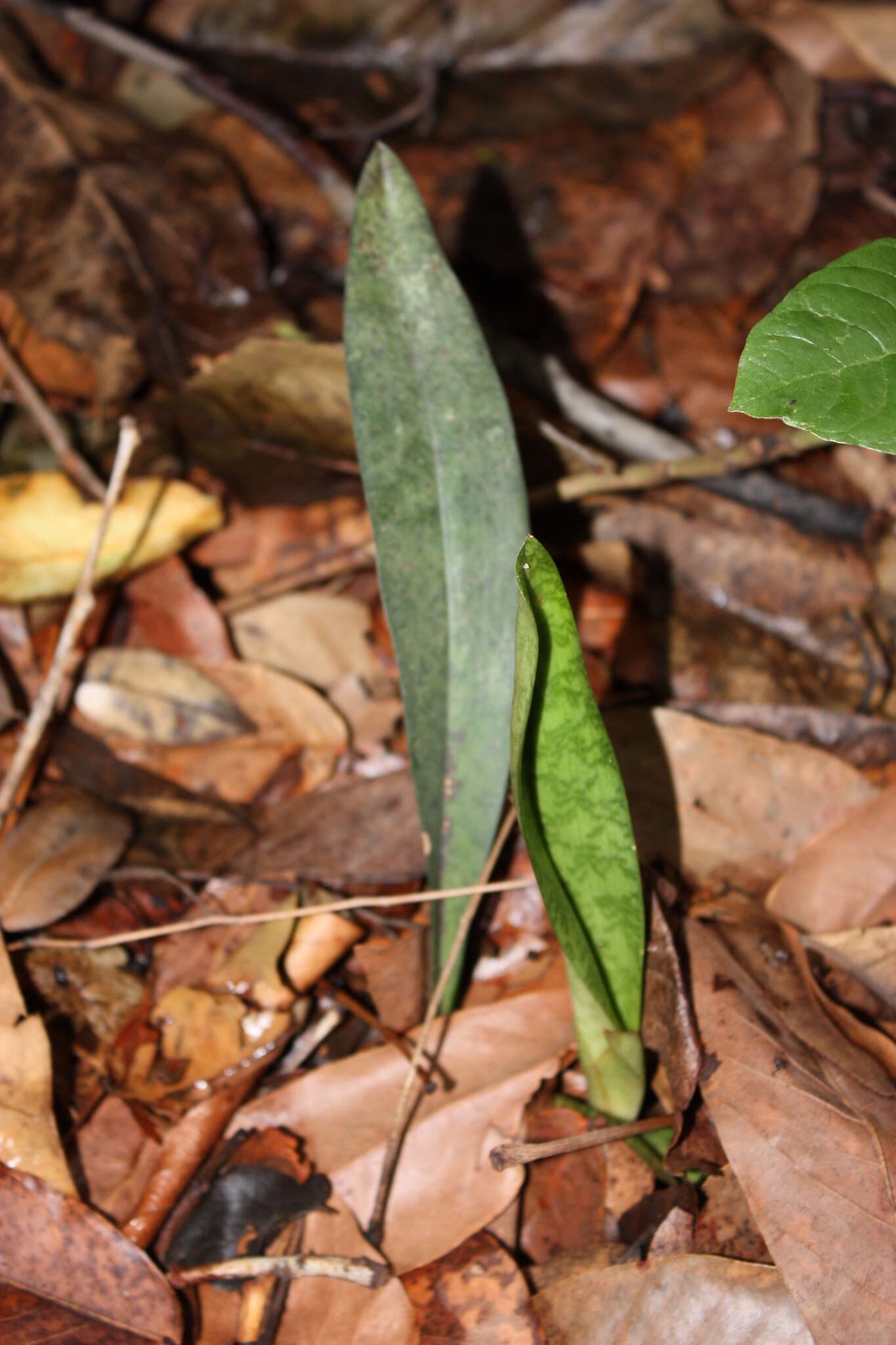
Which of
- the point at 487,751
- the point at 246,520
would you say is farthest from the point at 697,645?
the point at 246,520

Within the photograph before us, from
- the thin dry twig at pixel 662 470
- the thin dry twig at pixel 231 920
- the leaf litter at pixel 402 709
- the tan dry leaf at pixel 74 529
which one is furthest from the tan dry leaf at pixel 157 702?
the thin dry twig at pixel 662 470

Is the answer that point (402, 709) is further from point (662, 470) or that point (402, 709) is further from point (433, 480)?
point (662, 470)

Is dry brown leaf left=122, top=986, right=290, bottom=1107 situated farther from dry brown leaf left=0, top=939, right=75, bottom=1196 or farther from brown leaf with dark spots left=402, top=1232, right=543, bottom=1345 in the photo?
brown leaf with dark spots left=402, top=1232, right=543, bottom=1345

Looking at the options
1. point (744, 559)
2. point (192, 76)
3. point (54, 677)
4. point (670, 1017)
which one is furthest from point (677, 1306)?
point (192, 76)

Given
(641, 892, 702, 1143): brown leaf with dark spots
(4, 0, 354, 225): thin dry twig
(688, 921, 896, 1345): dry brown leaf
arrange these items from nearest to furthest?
(688, 921, 896, 1345): dry brown leaf < (641, 892, 702, 1143): brown leaf with dark spots < (4, 0, 354, 225): thin dry twig

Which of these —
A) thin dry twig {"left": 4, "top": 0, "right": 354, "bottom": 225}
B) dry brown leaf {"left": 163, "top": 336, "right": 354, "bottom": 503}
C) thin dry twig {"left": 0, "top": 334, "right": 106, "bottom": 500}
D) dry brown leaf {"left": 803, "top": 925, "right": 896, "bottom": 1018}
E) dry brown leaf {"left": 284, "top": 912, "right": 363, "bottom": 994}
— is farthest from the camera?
thin dry twig {"left": 4, "top": 0, "right": 354, "bottom": 225}

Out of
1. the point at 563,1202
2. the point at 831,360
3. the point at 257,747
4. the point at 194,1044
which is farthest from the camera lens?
the point at 257,747

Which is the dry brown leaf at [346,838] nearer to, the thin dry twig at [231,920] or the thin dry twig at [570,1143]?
the thin dry twig at [231,920]

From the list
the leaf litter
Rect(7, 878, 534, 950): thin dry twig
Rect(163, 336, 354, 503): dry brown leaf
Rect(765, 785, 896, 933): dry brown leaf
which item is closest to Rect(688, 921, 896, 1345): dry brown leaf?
the leaf litter

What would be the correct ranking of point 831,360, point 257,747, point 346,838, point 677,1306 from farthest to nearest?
point 257,747 → point 346,838 → point 677,1306 → point 831,360
